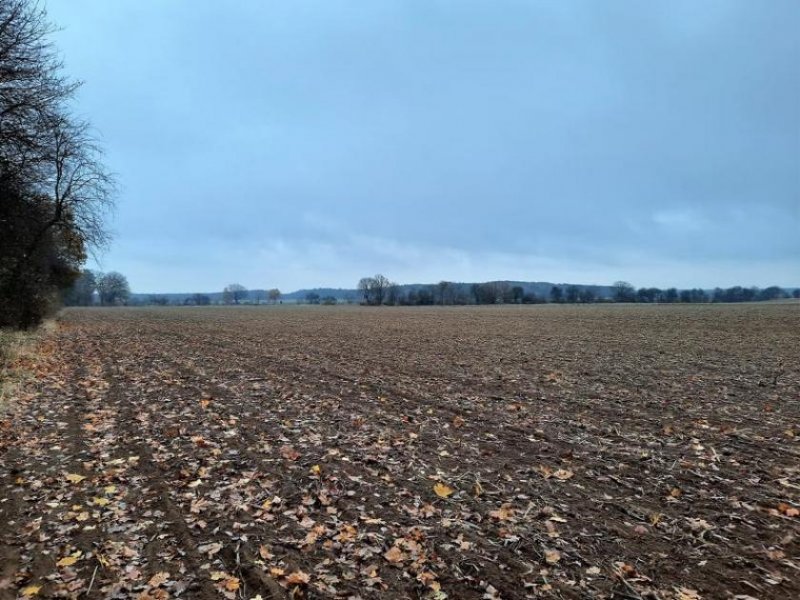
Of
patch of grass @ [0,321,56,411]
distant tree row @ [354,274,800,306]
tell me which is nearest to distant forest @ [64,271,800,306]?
distant tree row @ [354,274,800,306]

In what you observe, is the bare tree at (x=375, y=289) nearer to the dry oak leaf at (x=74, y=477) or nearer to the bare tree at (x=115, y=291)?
the bare tree at (x=115, y=291)

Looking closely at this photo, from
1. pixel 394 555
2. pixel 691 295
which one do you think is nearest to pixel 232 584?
pixel 394 555

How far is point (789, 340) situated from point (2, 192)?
1299 inches

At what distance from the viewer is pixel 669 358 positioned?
17.4 metres

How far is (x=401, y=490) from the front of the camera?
5.86m

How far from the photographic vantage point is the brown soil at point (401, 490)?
4.05 m

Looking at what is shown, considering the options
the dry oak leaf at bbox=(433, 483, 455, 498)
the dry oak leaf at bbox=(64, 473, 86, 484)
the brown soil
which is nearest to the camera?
the brown soil

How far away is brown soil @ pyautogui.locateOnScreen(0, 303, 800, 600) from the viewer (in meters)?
4.05

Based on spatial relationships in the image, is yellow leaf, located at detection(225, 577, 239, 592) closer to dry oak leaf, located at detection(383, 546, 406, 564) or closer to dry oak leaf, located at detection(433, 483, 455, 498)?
dry oak leaf, located at detection(383, 546, 406, 564)

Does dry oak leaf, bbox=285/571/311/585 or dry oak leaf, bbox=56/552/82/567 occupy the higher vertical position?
dry oak leaf, bbox=56/552/82/567

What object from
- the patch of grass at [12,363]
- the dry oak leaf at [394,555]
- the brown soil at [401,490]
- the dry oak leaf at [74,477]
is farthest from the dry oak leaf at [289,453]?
the patch of grass at [12,363]

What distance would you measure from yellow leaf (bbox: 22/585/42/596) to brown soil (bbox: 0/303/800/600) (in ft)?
0.07

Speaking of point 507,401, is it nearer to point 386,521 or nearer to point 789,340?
point 386,521

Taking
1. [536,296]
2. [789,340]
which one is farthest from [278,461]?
[536,296]
